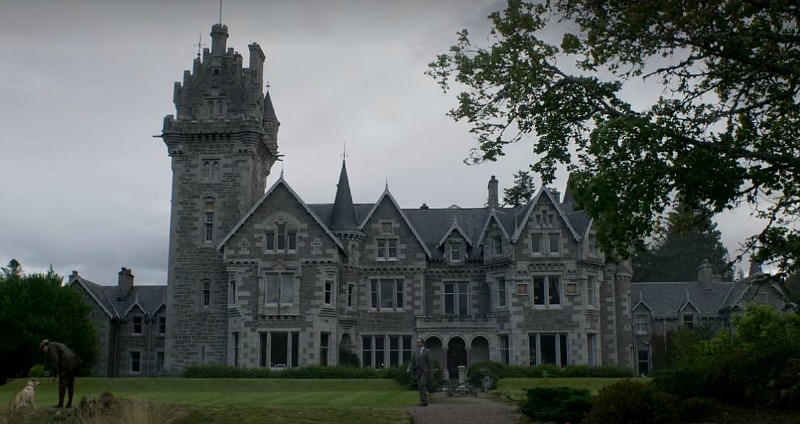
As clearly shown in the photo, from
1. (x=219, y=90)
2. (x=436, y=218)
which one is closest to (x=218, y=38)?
→ (x=219, y=90)

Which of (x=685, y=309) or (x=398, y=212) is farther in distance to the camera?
(x=685, y=309)

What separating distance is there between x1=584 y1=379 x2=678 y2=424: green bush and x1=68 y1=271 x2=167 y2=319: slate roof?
1939 inches

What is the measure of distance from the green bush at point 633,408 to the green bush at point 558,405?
82 cm

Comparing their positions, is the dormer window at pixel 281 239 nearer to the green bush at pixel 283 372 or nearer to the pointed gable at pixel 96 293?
the green bush at pixel 283 372

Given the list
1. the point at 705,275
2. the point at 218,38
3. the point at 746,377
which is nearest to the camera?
the point at 746,377

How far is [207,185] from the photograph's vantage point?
4888 centimetres

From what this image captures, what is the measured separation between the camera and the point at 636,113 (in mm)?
16750

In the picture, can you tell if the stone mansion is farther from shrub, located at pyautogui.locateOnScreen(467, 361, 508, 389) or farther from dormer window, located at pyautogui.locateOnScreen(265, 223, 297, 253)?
shrub, located at pyautogui.locateOnScreen(467, 361, 508, 389)

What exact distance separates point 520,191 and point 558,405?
70456mm

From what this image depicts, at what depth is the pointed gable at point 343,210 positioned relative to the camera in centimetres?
4800

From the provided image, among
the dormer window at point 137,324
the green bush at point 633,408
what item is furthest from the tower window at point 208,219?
the green bush at point 633,408

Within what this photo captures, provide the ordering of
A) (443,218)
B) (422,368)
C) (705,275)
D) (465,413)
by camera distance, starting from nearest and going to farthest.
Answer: (465,413) → (422,368) → (443,218) → (705,275)

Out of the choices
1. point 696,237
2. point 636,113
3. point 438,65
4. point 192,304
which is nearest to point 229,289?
point 192,304

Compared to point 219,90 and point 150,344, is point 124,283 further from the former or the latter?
point 219,90
